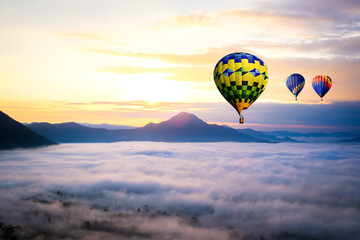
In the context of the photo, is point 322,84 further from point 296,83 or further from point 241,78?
point 241,78

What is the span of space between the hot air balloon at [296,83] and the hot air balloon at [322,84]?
9.26m

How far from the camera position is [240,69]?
215 ft

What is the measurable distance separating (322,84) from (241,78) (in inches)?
2602

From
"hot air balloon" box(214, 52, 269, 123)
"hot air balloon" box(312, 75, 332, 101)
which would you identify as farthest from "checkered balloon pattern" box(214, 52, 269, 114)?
"hot air balloon" box(312, 75, 332, 101)

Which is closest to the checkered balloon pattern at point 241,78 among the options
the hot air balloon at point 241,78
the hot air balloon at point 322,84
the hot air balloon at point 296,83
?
the hot air balloon at point 241,78

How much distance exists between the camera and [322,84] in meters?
115

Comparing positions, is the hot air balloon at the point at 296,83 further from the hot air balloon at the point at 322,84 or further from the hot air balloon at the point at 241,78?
the hot air balloon at the point at 241,78

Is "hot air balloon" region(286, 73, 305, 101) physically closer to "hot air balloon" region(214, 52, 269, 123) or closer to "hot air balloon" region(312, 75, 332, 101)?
"hot air balloon" region(312, 75, 332, 101)

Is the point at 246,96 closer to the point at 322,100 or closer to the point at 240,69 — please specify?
the point at 240,69

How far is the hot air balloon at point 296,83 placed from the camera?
111 m

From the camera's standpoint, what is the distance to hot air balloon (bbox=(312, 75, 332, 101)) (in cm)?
Answer: 11488

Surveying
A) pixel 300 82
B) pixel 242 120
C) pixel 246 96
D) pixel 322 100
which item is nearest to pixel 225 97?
pixel 246 96

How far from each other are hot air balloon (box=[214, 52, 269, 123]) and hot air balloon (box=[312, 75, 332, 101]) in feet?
196

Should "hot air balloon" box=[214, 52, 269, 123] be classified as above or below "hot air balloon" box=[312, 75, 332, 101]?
below
